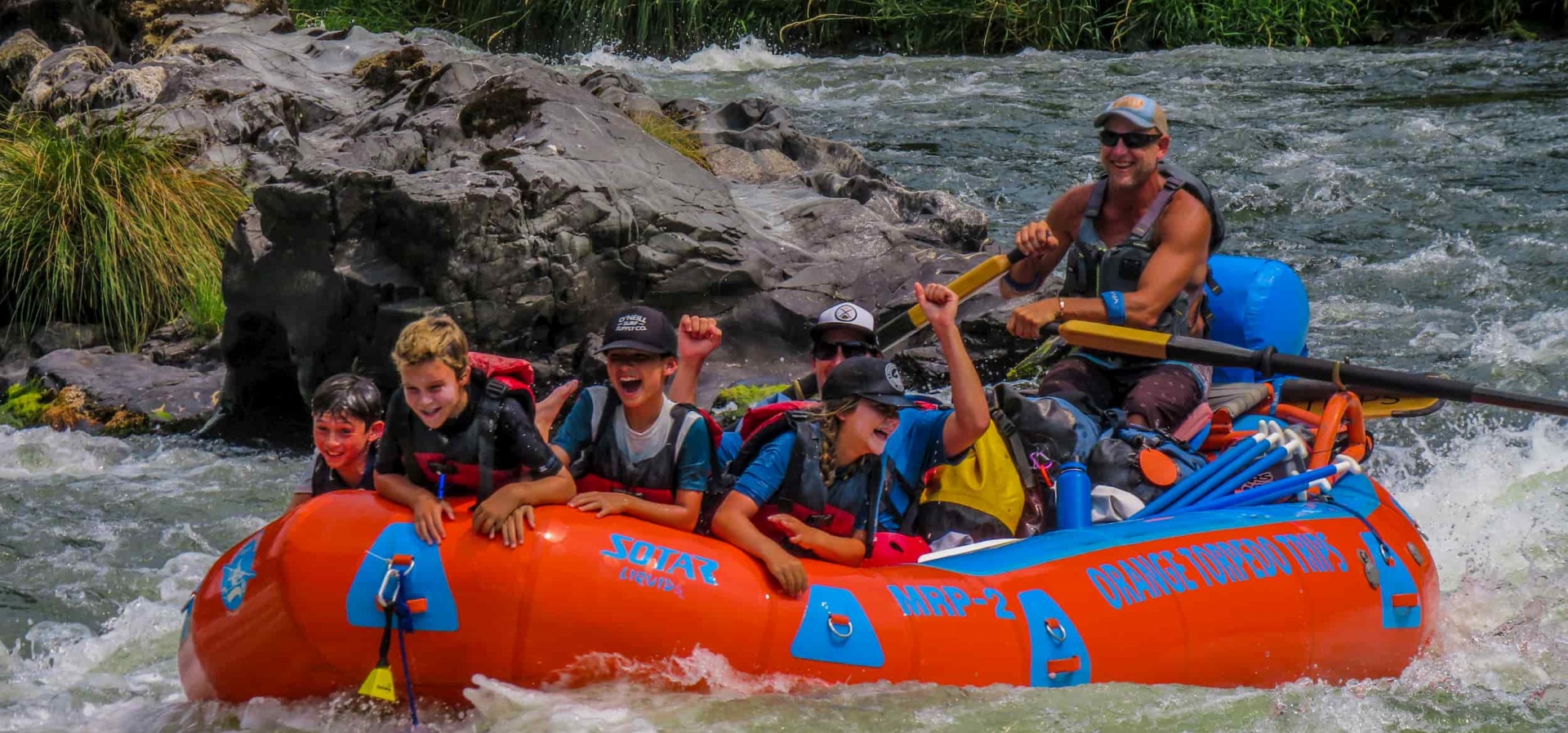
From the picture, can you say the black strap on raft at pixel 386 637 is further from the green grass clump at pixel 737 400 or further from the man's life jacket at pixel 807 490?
the green grass clump at pixel 737 400

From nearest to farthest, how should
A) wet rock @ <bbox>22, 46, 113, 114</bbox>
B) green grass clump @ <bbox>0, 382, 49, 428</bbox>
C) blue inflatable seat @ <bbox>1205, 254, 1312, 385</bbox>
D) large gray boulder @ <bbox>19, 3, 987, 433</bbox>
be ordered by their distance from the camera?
blue inflatable seat @ <bbox>1205, 254, 1312, 385</bbox> → large gray boulder @ <bbox>19, 3, 987, 433</bbox> → green grass clump @ <bbox>0, 382, 49, 428</bbox> → wet rock @ <bbox>22, 46, 113, 114</bbox>

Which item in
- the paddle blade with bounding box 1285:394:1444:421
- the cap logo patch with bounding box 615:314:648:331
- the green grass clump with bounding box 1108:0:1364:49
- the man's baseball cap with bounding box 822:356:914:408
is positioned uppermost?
the green grass clump with bounding box 1108:0:1364:49

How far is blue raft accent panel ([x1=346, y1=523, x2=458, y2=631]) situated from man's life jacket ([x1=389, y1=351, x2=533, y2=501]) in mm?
229

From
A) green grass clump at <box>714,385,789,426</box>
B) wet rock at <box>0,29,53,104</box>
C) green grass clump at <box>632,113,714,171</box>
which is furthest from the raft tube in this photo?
wet rock at <box>0,29,53,104</box>

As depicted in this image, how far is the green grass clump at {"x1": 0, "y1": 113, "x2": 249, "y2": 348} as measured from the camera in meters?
8.05

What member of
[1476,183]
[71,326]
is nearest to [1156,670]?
[71,326]

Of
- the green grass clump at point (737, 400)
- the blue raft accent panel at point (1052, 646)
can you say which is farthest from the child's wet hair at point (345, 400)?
the green grass clump at point (737, 400)

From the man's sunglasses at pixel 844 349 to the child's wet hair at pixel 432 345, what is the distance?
131 centimetres

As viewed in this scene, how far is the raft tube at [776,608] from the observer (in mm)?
3510

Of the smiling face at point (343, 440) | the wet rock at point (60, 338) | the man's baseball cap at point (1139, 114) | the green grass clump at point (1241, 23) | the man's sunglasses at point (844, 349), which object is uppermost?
the green grass clump at point (1241, 23)

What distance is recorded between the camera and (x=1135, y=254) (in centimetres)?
478

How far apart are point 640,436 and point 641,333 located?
10.8 inches

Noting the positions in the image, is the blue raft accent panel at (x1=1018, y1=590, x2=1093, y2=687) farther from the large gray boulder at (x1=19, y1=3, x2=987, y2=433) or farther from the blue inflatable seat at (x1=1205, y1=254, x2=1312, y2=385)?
the large gray boulder at (x1=19, y1=3, x2=987, y2=433)

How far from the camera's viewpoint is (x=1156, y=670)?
4.04 meters
